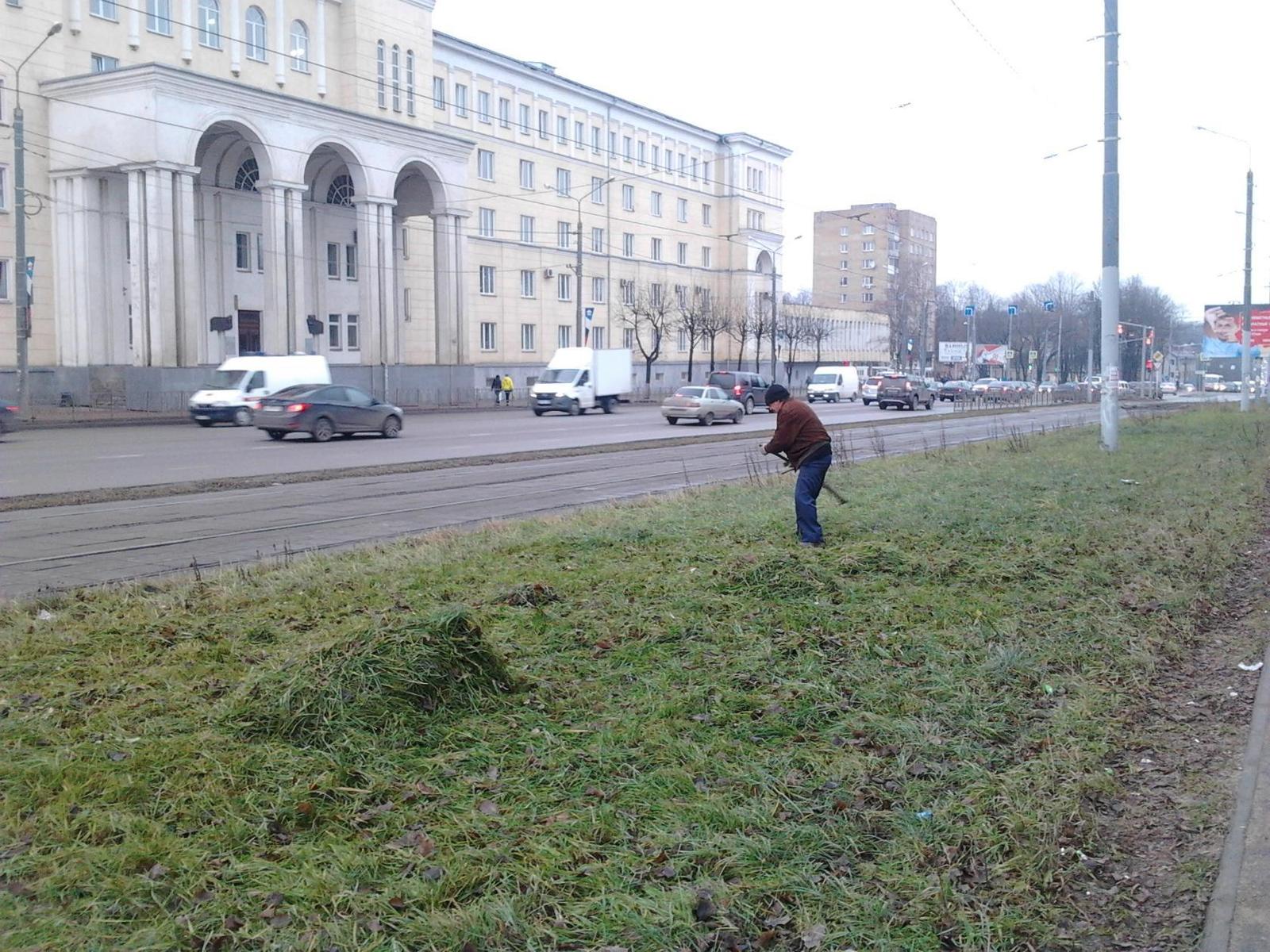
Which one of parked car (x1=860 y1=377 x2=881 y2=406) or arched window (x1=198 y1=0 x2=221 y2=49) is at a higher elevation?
arched window (x1=198 y1=0 x2=221 y2=49)

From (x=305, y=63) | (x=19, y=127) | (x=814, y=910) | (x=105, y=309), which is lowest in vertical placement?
(x=814, y=910)

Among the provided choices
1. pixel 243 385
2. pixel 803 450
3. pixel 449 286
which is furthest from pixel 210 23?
pixel 803 450

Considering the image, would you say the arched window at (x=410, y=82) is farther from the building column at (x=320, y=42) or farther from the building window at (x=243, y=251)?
the building window at (x=243, y=251)

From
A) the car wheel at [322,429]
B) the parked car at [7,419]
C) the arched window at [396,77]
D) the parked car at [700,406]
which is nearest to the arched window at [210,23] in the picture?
the arched window at [396,77]

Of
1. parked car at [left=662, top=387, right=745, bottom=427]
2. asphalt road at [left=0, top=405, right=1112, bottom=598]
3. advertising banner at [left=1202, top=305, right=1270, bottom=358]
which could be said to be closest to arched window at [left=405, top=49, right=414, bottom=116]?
parked car at [left=662, top=387, right=745, bottom=427]

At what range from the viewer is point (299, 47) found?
176 ft

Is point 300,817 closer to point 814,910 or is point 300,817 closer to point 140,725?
point 140,725

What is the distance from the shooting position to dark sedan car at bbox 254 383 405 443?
2894 centimetres

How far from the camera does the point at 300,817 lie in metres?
4.64

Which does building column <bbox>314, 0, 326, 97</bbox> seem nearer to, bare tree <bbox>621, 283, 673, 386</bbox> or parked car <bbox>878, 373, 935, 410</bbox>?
bare tree <bbox>621, 283, 673, 386</bbox>

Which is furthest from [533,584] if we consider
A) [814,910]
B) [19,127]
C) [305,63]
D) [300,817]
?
[305,63]

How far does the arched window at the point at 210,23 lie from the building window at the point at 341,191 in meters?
8.89

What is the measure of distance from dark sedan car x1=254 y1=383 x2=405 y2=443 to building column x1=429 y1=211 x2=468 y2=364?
27652mm

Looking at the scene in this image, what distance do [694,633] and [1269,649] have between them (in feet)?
12.9
